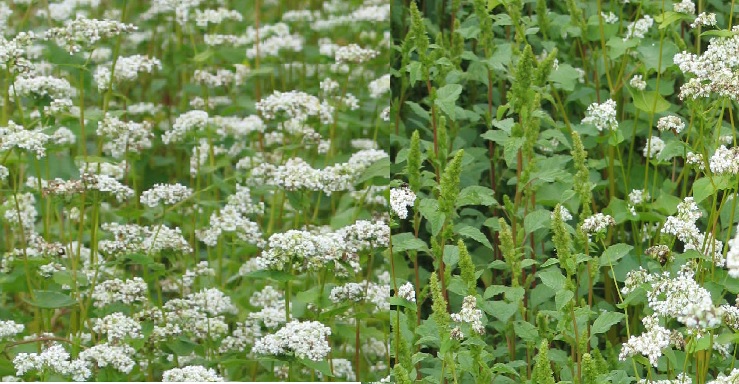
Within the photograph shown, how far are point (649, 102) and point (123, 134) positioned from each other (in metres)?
1.30

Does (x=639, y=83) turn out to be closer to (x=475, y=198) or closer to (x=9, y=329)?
(x=475, y=198)

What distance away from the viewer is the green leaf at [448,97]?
7.57 feet

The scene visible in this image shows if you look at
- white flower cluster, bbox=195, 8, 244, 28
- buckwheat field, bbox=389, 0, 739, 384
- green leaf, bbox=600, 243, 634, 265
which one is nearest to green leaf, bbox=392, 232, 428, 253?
buckwheat field, bbox=389, 0, 739, 384

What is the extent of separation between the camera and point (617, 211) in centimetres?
238

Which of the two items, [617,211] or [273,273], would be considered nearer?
[273,273]

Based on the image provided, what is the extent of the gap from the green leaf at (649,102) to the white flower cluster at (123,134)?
1.23 m

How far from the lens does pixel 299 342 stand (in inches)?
86.5

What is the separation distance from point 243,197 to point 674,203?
1119 mm

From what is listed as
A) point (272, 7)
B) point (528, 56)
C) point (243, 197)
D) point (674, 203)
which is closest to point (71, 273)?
point (243, 197)

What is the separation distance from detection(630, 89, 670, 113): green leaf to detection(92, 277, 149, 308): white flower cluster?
123 centimetres

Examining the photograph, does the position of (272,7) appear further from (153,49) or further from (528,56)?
(528,56)

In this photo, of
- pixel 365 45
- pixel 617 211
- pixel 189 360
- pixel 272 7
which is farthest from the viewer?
pixel 272 7

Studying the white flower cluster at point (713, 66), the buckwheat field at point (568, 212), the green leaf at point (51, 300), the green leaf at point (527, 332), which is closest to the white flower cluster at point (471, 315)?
the buckwheat field at point (568, 212)

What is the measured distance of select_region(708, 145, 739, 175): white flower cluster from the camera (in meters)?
1.85
